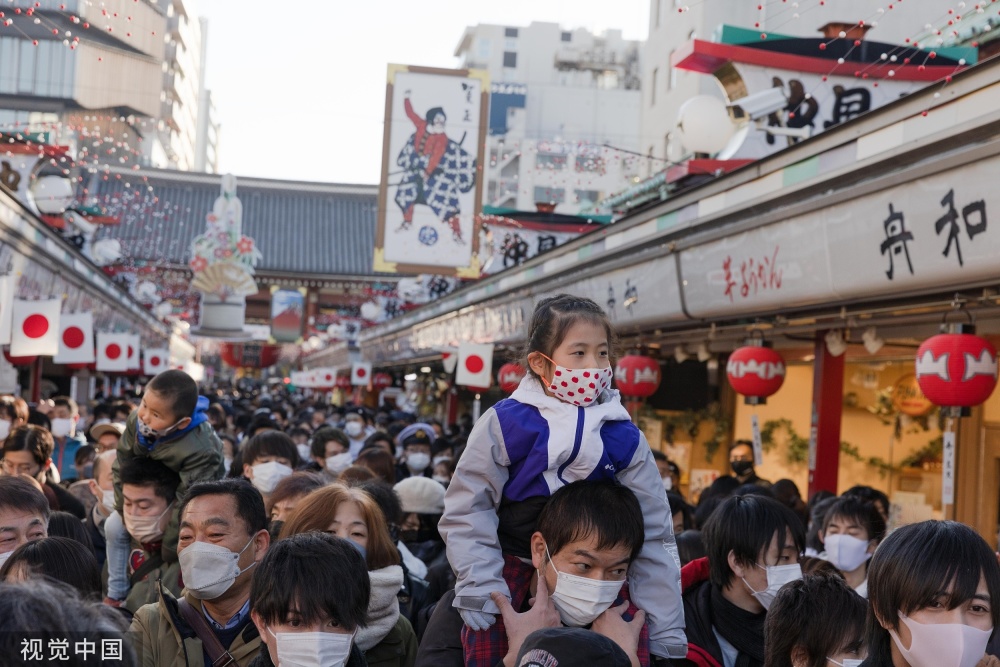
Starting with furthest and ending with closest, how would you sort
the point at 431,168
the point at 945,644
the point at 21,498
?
the point at 431,168
the point at 21,498
the point at 945,644

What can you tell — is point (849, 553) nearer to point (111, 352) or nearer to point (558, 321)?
point (558, 321)

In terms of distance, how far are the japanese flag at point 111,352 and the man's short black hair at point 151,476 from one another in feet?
52.9

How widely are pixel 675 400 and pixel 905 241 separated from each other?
879 cm

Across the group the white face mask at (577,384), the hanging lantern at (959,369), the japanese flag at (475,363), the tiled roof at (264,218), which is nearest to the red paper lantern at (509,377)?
the japanese flag at (475,363)

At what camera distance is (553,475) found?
353 centimetres

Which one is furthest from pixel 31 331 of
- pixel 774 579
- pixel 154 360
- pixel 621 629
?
pixel 154 360

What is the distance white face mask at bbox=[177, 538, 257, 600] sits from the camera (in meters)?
4.08

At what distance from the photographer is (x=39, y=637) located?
83.7 inches

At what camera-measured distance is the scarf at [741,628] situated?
13.7 ft

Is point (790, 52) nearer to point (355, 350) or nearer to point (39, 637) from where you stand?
point (39, 637)

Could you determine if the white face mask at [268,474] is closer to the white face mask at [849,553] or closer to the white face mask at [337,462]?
the white face mask at [337,462]

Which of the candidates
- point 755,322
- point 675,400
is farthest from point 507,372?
point 755,322

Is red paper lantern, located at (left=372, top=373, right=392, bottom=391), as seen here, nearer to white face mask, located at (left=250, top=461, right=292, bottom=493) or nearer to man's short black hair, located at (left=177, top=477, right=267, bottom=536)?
white face mask, located at (left=250, top=461, right=292, bottom=493)

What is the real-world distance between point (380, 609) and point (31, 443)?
4346mm
